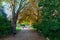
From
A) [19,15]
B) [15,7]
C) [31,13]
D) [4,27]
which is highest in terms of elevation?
[15,7]

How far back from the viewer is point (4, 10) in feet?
63.4

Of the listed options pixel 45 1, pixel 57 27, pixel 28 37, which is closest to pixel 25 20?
pixel 28 37

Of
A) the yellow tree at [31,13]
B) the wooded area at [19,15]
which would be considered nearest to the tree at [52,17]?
the wooded area at [19,15]

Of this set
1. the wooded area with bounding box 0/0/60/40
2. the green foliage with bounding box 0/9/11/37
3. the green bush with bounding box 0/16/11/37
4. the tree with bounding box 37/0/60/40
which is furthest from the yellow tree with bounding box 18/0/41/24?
the tree with bounding box 37/0/60/40

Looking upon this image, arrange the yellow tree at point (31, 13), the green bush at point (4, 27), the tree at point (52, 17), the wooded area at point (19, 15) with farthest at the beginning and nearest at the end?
1. the yellow tree at point (31, 13)
2. the wooded area at point (19, 15)
3. the green bush at point (4, 27)
4. the tree at point (52, 17)

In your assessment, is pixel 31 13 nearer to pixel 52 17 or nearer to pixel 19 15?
pixel 19 15

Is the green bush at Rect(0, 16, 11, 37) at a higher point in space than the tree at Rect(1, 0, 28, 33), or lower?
lower

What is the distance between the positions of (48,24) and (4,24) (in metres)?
6.37

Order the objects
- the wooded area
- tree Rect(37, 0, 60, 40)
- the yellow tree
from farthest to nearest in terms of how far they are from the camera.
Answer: the yellow tree, the wooded area, tree Rect(37, 0, 60, 40)

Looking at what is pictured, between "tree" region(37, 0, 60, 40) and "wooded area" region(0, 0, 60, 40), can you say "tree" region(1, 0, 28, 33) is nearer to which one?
"wooded area" region(0, 0, 60, 40)

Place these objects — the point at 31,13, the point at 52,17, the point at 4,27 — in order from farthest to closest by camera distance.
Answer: the point at 31,13 → the point at 4,27 → the point at 52,17

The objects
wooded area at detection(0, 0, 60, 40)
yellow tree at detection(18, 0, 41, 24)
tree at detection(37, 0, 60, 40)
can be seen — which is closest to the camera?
tree at detection(37, 0, 60, 40)

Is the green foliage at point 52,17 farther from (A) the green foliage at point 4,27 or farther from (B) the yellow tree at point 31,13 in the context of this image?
(B) the yellow tree at point 31,13

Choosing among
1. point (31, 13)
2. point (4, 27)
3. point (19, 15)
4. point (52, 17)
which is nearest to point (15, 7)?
point (19, 15)
